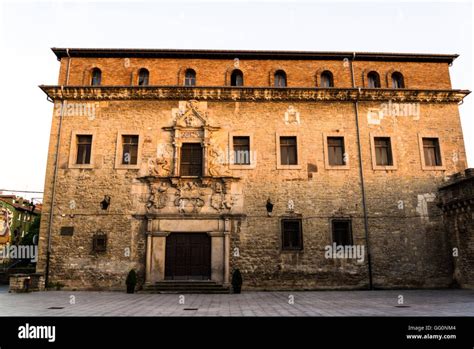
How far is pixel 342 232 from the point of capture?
1539cm

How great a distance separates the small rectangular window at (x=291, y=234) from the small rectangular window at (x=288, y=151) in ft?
9.62

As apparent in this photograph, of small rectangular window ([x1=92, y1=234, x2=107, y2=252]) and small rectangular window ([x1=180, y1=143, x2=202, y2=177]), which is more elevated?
small rectangular window ([x1=180, y1=143, x2=202, y2=177])

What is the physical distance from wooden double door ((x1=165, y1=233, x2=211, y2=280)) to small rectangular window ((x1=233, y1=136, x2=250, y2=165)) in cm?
396

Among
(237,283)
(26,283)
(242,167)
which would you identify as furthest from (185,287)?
(26,283)

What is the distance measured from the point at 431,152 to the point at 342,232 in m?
6.40

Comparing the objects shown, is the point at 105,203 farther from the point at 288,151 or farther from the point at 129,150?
the point at 288,151

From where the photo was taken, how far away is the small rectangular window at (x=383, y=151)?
16266mm

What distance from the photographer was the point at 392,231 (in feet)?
50.4

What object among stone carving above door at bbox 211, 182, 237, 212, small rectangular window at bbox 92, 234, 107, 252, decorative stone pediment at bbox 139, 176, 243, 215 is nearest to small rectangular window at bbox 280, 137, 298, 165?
decorative stone pediment at bbox 139, 176, 243, 215

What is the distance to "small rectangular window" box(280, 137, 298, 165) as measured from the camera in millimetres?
16109

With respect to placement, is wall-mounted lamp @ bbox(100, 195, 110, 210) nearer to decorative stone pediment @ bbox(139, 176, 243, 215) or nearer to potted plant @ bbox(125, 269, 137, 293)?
decorative stone pediment @ bbox(139, 176, 243, 215)

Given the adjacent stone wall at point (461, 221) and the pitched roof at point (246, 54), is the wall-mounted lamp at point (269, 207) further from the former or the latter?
the adjacent stone wall at point (461, 221)

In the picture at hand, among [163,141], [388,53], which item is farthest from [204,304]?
[388,53]

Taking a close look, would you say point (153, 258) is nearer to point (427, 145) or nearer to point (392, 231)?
point (392, 231)
